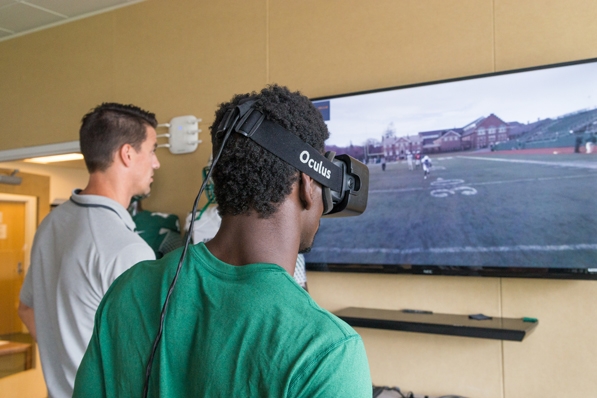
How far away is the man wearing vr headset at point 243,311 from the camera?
1.97ft

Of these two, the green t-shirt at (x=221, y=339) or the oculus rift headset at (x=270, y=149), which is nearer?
the green t-shirt at (x=221, y=339)

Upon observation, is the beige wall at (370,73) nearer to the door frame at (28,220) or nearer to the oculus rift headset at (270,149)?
the door frame at (28,220)


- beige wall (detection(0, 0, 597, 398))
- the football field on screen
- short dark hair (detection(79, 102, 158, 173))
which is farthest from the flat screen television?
short dark hair (detection(79, 102, 158, 173))

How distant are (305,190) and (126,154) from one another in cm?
123

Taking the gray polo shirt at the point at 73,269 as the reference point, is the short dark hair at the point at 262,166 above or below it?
above

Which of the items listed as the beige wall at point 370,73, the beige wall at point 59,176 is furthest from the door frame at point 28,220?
the beige wall at point 370,73

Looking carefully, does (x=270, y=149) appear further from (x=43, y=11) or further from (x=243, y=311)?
(x=43, y=11)

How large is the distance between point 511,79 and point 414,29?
0.49 metres

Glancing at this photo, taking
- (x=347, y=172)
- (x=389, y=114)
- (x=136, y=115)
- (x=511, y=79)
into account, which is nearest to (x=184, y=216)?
(x=136, y=115)

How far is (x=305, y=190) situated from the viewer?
771mm

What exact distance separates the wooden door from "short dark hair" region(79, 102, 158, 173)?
2.61 m

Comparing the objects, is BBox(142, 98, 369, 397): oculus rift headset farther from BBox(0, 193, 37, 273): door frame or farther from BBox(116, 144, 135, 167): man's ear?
BBox(0, 193, 37, 273): door frame

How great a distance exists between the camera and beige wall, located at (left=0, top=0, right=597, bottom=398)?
190 centimetres

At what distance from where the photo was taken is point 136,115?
190 cm
